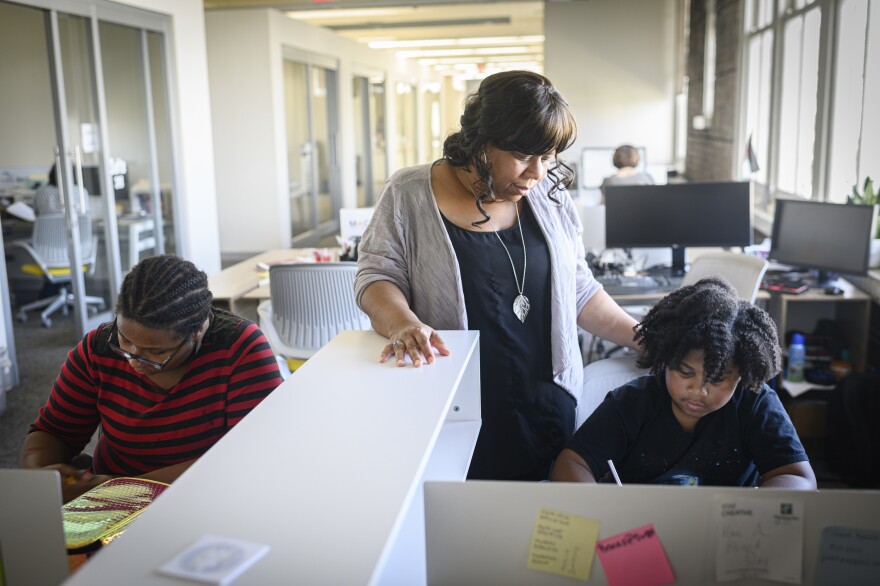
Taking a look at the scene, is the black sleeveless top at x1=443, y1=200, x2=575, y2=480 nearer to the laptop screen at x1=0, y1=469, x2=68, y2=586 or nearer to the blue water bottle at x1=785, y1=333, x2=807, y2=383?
the laptop screen at x1=0, y1=469, x2=68, y2=586

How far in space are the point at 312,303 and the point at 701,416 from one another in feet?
6.89

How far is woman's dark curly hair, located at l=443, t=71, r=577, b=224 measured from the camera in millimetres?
1505

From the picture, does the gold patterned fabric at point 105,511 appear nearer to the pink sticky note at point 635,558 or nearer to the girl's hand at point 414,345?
the girl's hand at point 414,345

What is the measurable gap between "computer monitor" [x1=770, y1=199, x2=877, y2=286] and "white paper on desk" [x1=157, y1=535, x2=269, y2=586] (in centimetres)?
352

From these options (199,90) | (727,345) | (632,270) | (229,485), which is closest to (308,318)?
(632,270)

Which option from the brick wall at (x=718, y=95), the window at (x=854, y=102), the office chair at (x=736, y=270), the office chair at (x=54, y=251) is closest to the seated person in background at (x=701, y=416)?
the office chair at (x=736, y=270)

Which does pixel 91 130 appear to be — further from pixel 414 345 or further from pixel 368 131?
pixel 368 131

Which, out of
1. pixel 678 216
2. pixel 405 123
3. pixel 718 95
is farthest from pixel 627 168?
pixel 405 123

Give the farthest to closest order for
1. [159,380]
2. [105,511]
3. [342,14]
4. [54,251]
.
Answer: [342,14] → [54,251] → [159,380] → [105,511]

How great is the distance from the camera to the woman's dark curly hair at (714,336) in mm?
1610

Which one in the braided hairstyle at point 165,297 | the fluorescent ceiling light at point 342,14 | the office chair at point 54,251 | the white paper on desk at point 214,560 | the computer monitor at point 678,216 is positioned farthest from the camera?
the fluorescent ceiling light at point 342,14

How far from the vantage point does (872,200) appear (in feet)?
12.4

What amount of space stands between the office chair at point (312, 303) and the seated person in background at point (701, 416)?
187 cm

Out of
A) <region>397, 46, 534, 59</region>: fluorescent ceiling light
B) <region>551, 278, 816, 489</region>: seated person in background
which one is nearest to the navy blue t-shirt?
<region>551, 278, 816, 489</region>: seated person in background
